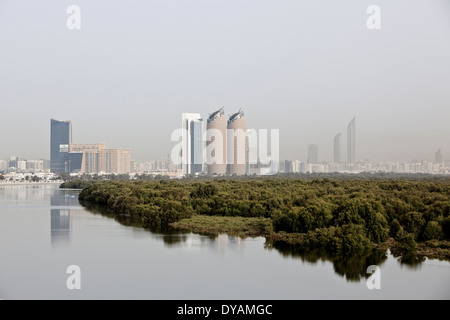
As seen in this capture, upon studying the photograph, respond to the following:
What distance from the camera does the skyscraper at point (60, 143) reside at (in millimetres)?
105287

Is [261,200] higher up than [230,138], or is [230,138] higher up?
[230,138]

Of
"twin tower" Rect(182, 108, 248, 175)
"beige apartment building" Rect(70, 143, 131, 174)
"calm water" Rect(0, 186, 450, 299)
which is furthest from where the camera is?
"beige apartment building" Rect(70, 143, 131, 174)

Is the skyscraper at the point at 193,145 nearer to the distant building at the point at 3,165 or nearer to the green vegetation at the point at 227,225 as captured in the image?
the distant building at the point at 3,165

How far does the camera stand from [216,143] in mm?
84188

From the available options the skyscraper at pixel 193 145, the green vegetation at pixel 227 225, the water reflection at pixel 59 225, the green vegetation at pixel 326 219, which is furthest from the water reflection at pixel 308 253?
the skyscraper at pixel 193 145

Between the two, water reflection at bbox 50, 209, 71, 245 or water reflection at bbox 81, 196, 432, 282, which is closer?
water reflection at bbox 81, 196, 432, 282

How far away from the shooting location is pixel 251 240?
15.6 meters

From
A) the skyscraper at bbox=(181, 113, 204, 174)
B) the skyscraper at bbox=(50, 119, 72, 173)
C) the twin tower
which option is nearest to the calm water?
the twin tower

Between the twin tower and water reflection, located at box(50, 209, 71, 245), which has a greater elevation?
the twin tower

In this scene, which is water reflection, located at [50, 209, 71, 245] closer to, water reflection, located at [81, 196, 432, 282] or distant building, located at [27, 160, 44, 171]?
water reflection, located at [81, 196, 432, 282]

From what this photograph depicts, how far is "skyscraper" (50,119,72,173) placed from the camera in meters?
105

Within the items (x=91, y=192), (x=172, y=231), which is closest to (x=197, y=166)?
(x=91, y=192)
